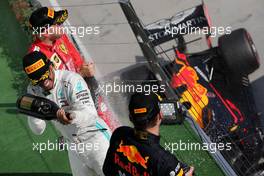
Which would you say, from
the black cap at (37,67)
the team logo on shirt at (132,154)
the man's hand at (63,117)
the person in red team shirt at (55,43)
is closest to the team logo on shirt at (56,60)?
the person in red team shirt at (55,43)

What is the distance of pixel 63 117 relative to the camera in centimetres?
468

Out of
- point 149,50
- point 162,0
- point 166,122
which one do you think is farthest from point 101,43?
point 166,122

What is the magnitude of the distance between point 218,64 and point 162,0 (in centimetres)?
285

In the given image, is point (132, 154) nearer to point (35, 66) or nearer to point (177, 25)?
point (35, 66)

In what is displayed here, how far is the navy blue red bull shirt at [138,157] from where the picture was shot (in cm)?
392

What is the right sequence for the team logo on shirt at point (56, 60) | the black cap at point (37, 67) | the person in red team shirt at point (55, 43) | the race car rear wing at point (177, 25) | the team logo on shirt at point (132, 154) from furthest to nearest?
the race car rear wing at point (177, 25) < the team logo on shirt at point (56, 60) < the person in red team shirt at point (55, 43) < the black cap at point (37, 67) < the team logo on shirt at point (132, 154)

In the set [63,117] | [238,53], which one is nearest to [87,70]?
[63,117]

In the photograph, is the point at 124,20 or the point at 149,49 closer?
the point at 149,49

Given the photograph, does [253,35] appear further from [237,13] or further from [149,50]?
[149,50]

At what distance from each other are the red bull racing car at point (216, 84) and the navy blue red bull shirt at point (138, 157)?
100 inches

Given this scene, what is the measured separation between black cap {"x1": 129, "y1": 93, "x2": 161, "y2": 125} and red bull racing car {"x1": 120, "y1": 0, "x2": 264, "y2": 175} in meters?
2.79

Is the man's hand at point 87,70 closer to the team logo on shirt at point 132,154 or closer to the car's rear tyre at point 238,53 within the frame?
the team logo on shirt at point 132,154

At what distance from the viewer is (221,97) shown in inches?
295

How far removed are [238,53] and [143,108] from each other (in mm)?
4109
